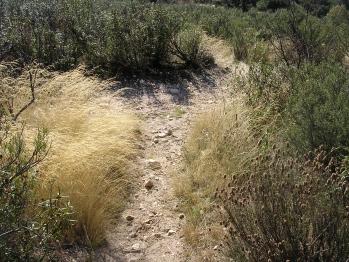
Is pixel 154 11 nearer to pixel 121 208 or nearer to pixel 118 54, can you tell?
pixel 118 54

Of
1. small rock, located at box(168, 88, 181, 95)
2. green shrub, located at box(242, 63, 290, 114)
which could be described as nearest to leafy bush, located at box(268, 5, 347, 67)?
green shrub, located at box(242, 63, 290, 114)

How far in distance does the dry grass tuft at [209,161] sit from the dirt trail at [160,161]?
133mm

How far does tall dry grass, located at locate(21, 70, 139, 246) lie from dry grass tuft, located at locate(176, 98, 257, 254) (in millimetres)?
555

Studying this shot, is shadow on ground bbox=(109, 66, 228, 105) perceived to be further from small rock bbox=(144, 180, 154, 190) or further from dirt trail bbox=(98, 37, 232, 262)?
small rock bbox=(144, 180, 154, 190)

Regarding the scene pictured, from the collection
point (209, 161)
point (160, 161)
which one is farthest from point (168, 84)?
point (209, 161)

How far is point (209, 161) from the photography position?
12.8 feet

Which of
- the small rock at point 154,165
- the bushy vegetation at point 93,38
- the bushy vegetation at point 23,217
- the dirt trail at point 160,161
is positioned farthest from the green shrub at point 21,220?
the bushy vegetation at point 93,38

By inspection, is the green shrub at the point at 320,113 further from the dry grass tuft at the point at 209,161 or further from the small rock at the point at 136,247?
the small rock at the point at 136,247

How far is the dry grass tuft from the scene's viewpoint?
3.28m

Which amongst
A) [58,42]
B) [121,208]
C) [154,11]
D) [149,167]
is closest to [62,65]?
[58,42]

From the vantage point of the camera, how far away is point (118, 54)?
6.29 meters

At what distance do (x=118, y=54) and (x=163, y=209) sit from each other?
330 cm

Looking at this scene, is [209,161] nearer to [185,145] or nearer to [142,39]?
[185,145]

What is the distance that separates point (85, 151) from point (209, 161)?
111cm
